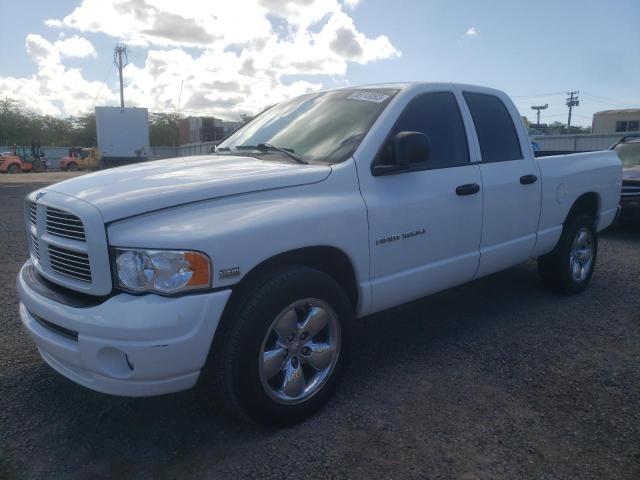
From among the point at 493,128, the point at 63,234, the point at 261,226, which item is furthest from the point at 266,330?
the point at 493,128

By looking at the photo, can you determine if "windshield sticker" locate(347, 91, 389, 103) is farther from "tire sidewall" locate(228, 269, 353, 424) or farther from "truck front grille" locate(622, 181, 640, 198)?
"truck front grille" locate(622, 181, 640, 198)

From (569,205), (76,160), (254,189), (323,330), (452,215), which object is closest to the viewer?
(254,189)

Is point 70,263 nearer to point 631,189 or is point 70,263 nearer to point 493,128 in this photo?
point 493,128

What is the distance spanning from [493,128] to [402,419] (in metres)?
2.50

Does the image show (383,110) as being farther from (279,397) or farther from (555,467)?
(555,467)

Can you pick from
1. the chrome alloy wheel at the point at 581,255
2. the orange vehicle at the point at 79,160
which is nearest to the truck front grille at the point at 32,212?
the chrome alloy wheel at the point at 581,255

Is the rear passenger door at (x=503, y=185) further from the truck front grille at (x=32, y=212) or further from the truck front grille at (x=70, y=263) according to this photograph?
the truck front grille at (x=32, y=212)

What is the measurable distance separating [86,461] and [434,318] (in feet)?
9.81

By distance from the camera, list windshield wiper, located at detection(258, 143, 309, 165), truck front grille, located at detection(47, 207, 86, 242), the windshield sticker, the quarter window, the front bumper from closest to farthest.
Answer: the front bumper
truck front grille, located at detection(47, 207, 86, 242)
windshield wiper, located at detection(258, 143, 309, 165)
the windshield sticker
the quarter window

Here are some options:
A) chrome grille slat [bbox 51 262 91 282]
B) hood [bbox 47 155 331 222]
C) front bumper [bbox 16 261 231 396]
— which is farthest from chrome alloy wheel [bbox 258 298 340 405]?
chrome grille slat [bbox 51 262 91 282]

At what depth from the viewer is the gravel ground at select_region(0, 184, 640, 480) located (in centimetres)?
266

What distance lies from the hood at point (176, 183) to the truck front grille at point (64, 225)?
0.37ft

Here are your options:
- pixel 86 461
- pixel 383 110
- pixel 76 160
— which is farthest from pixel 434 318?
pixel 76 160

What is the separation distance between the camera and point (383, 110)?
356 cm
